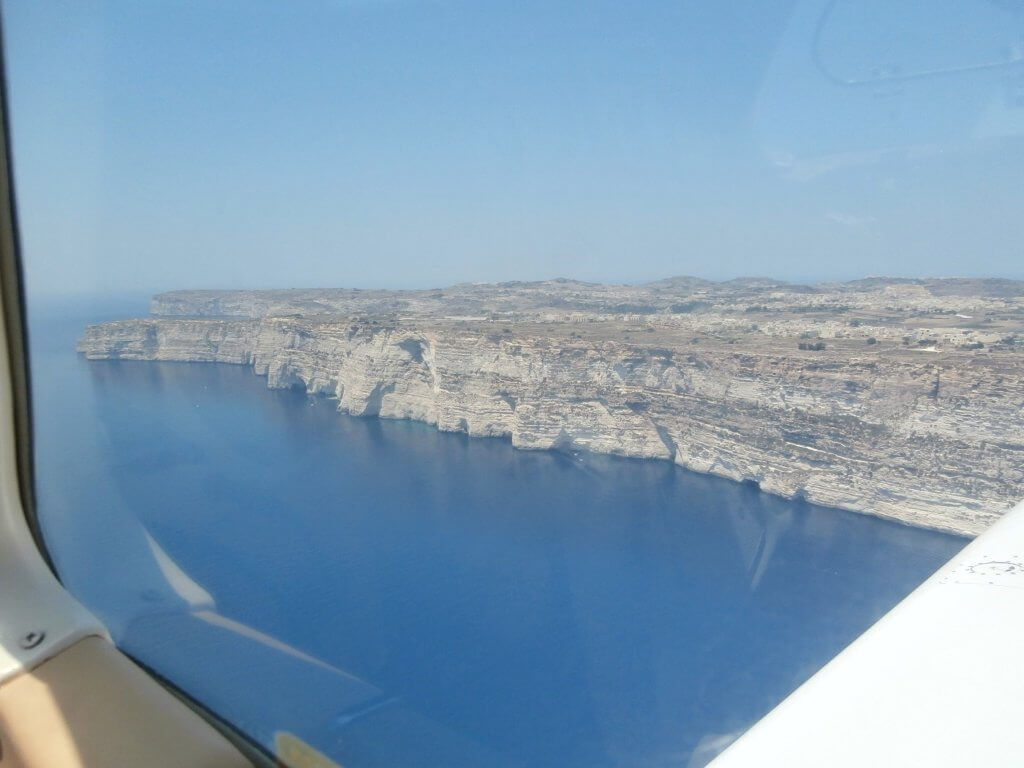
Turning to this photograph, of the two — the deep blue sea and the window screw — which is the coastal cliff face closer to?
the deep blue sea

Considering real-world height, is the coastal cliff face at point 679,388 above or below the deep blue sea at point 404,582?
above

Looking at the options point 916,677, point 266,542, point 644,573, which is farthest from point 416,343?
point 916,677

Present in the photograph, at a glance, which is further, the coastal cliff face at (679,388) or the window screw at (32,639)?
the coastal cliff face at (679,388)

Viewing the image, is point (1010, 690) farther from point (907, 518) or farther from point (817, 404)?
point (817, 404)

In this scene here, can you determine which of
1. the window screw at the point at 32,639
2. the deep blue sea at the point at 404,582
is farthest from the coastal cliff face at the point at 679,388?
the window screw at the point at 32,639

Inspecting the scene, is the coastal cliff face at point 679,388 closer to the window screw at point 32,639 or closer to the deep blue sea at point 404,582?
the deep blue sea at point 404,582

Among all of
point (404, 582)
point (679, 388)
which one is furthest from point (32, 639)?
point (679, 388)
